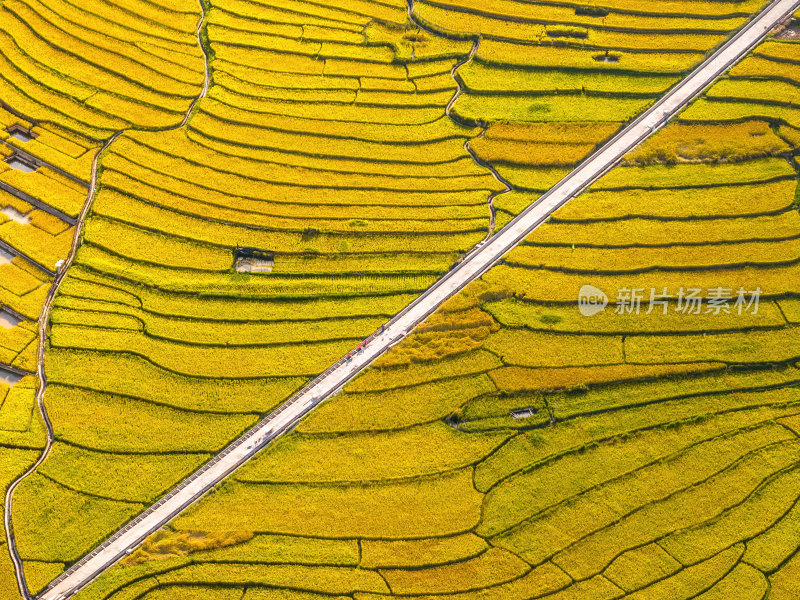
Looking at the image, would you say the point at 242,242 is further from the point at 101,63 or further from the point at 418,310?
the point at 101,63

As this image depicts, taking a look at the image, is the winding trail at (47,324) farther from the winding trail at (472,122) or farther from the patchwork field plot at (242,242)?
the winding trail at (472,122)

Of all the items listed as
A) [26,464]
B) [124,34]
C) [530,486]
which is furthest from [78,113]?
[530,486]

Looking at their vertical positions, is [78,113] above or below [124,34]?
below

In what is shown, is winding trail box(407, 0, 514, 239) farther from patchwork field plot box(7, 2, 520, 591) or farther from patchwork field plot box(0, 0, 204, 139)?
patchwork field plot box(0, 0, 204, 139)

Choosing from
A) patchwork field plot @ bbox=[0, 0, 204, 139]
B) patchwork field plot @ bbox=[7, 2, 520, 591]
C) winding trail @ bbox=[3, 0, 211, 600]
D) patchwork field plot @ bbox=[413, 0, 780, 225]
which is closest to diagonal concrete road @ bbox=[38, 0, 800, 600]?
patchwork field plot @ bbox=[7, 2, 520, 591]

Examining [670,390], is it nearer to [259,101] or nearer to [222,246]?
[222,246]

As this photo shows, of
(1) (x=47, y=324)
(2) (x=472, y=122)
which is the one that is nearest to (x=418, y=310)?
(2) (x=472, y=122)

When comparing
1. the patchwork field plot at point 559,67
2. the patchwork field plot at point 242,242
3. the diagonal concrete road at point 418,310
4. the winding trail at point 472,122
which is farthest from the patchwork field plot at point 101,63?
the diagonal concrete road at point 418,310
